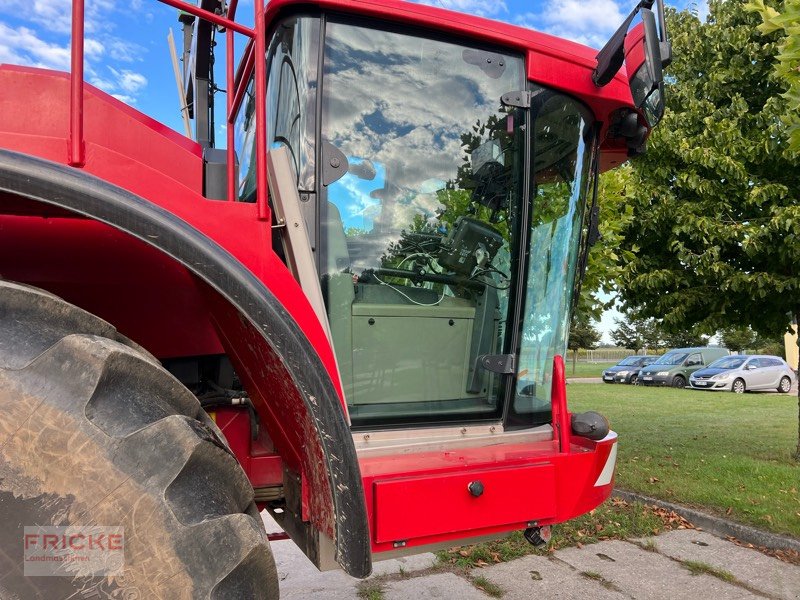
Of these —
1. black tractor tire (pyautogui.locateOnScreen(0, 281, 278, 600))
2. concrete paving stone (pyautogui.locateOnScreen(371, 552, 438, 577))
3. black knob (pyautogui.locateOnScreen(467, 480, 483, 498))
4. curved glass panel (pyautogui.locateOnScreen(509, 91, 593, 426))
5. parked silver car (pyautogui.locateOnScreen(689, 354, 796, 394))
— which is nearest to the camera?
black tractor tire (pyautogui.locateOnScreen(0, 281, 278, 600))

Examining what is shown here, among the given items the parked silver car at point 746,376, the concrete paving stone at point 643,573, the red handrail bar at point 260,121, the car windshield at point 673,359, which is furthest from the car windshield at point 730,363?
the red handrail bar at point 260,121

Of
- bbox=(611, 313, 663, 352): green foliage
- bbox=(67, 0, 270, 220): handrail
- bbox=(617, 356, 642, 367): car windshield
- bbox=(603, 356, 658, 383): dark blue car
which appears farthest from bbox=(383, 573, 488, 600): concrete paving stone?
bbox=(611, 313, 663, 352): green foliage

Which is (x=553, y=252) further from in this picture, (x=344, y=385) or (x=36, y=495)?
(x=36, y=495)

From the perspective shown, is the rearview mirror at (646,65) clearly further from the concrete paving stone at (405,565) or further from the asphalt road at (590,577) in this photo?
the concrete paving stone at (405,565)

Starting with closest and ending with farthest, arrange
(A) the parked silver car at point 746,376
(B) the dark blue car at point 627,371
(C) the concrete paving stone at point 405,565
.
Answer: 1. (C) the concrete paving stone at point 405,565
2. (A) the parked silver car at point 746,376
3. (B) the dark blue car at point 627,371

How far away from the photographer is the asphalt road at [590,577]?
3.76 metres

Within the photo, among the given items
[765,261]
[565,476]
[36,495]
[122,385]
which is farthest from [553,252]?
[765,261]

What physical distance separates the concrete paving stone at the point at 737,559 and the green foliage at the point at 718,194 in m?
2.87

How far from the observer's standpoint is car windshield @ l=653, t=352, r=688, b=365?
81.4ft

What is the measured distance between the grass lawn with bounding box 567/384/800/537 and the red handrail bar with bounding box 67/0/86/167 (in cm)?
523

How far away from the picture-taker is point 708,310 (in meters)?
7.16

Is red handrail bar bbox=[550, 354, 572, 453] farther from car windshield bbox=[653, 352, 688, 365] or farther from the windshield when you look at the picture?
car windshield bbox=[653, 352, 688, 365]

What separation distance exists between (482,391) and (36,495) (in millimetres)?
1615

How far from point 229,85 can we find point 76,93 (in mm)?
628
